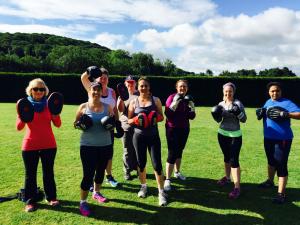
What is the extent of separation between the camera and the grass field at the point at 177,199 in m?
5.19

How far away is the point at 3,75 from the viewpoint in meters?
A: 28.8

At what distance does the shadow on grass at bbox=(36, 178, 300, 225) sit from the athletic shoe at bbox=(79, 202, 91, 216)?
3.7 inches

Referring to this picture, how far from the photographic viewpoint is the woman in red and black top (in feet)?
17.5

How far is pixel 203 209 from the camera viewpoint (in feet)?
18.4

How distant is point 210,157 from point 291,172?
81.4 inches

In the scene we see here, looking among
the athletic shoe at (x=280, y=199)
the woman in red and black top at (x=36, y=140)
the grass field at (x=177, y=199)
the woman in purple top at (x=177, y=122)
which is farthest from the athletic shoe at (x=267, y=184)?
the woman in red and black top at (x=36, y=140)

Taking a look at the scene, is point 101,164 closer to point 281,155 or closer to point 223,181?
point 223,181

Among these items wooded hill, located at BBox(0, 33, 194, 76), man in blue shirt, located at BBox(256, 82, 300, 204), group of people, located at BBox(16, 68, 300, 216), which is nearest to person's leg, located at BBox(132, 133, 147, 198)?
group of people, located at BBox(16, 68, 300, 216)

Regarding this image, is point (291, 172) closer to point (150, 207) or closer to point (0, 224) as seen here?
point (150, 207)

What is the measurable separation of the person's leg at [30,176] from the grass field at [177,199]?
5.6 inches

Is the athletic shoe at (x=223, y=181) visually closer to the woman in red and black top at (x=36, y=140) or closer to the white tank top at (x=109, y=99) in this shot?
the white tank top at (x=109, y=99)

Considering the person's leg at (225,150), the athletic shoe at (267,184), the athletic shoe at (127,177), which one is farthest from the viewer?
the athletic shoe at (127,177)

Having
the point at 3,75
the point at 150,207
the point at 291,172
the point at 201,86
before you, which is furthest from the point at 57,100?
the point at 3,75

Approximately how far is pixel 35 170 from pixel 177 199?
95.1 inches
